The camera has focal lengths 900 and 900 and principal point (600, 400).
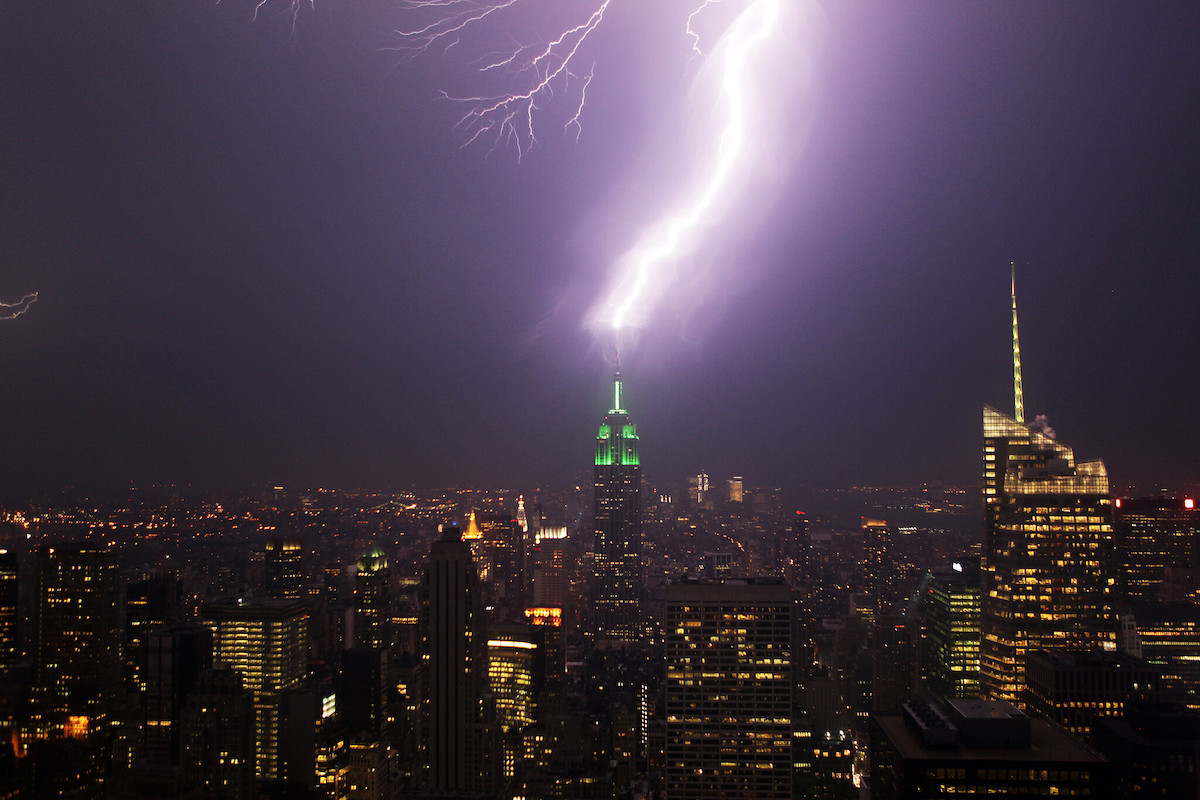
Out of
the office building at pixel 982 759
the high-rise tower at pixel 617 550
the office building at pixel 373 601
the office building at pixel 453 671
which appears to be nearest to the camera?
the office building at pixel 982 759

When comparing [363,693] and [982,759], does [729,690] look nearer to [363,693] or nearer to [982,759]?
[982,759]

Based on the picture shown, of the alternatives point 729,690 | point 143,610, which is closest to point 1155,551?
point 729,690

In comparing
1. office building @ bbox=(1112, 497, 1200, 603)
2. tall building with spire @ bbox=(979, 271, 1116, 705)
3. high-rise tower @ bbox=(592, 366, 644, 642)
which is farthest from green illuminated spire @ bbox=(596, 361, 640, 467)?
office building @ bbox=(1112, 497, 1200, 603)

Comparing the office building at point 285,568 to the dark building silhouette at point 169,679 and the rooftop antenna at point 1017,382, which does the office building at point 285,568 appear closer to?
the dark building silhouette at point 169,679

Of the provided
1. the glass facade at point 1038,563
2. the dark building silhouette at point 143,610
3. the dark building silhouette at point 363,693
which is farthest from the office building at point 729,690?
the dark building silhouette at point 143,610

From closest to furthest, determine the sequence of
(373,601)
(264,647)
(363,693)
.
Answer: (363,693)
(264,647)
(373,601)

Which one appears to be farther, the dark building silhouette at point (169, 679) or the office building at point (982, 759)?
the dark building silhouette at point (169, 679)
